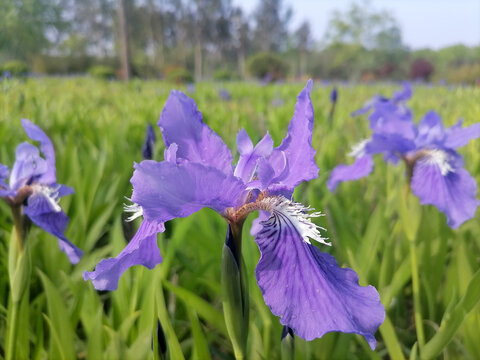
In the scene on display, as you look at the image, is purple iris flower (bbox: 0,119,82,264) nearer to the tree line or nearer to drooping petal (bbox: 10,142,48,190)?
drooping petal (bbox: 10,142,48,190)

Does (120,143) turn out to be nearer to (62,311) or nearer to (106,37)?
(62,311)

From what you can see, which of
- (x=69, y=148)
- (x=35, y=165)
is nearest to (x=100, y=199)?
(x=69, y=148)

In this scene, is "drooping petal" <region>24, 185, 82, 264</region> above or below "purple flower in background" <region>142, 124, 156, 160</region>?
below

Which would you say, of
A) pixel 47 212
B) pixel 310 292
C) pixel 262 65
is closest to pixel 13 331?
pixel 47 212

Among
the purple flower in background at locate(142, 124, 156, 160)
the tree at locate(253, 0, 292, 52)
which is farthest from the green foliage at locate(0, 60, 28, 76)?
the tree at locate(253, 0, 292, 52)

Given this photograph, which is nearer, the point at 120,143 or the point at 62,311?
the point at 62,311

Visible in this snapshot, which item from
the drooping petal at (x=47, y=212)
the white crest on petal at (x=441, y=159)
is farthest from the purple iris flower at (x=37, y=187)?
the white crest on petal at (x=441, y=159)

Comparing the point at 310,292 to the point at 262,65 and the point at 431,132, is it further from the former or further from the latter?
the point at 262,65
